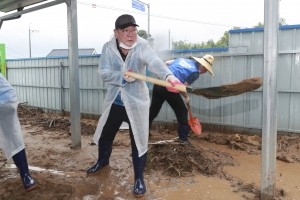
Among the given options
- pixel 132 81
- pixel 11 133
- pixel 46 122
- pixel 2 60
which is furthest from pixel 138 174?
pixel 2 60

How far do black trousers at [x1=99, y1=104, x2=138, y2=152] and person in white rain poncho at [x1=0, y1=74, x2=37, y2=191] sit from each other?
0.92 metres

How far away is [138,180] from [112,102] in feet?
3.04

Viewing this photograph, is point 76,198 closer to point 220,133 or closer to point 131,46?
point 131,46

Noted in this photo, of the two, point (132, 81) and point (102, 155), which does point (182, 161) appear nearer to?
point (102, 155)

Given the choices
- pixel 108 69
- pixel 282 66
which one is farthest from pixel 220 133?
pixel 108 69

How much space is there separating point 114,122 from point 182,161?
113 cm

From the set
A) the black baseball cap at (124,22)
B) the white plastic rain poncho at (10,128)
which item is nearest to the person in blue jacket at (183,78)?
the black baseball cap at (124,22)

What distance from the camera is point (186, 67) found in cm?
416

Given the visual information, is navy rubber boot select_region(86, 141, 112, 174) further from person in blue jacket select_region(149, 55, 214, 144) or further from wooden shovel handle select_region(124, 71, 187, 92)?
person in blue jacket select_region(149, 55, 214, 144)

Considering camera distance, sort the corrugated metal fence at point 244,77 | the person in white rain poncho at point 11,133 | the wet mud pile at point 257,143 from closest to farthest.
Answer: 1. the person in white rain poncho at point 11,133
2. the wet mud pile at point 257,143
3. the corrugated metal fence at point 244,77

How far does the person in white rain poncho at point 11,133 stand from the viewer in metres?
2.73

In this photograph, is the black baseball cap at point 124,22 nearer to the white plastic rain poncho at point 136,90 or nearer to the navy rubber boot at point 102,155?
the white plastic rain poncho at point 136,90

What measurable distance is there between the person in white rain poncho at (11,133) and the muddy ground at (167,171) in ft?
0.68

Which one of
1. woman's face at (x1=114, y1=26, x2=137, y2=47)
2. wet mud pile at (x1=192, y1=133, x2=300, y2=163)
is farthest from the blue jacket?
wet mud pile at (x1=192, y1=133, x2=300, y2=163)
